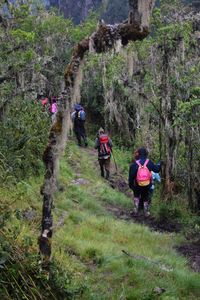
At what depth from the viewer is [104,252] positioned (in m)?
8.46

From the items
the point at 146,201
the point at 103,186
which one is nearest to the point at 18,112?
the point at 146,201

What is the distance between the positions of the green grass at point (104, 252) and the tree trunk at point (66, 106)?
1.17 feet

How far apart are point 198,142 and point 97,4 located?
4015 inches

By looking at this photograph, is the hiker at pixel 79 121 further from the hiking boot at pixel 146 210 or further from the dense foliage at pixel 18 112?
the hiking boot at pixel 146 210

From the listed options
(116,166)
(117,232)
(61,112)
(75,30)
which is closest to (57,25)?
(75,30)

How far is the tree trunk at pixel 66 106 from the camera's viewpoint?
626 cm

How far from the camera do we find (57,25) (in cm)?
3159

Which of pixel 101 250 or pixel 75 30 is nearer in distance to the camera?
pixel 101 250

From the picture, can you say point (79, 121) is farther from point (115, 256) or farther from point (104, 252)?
point (115, 256)

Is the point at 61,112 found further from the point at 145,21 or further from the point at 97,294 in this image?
the point at 97,294

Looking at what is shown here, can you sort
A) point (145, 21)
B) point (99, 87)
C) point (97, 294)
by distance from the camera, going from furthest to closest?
point (99, 87) < point (97, 294) < point (145, 21)

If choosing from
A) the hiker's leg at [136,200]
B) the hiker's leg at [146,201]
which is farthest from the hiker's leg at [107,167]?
the hiker's leg at [146,201]

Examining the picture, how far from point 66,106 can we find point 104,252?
120 inches

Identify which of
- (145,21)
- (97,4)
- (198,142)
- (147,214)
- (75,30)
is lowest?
(147,214)
